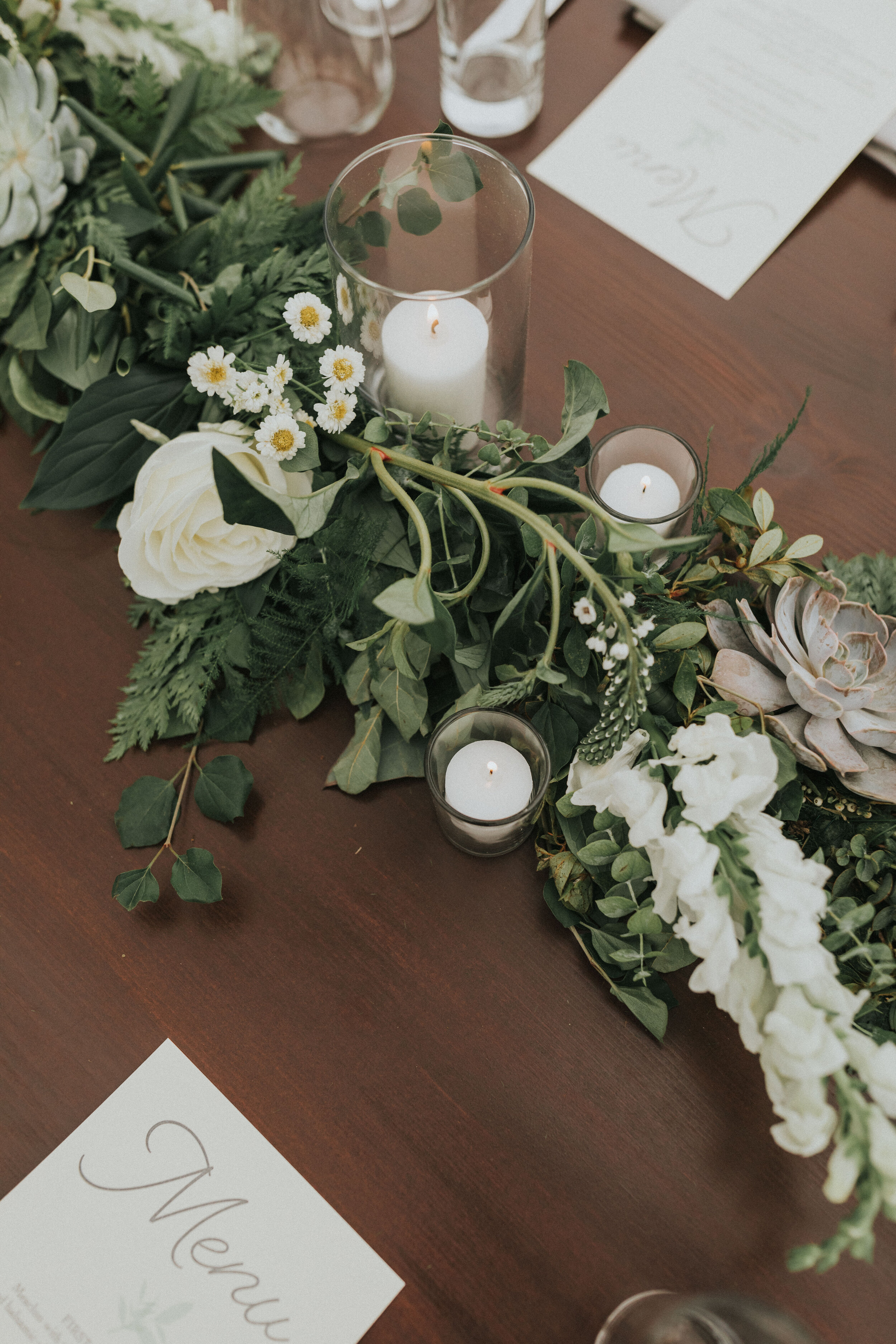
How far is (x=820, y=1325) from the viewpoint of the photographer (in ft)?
1.45

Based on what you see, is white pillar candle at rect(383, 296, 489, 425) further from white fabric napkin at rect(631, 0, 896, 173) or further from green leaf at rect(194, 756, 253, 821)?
white fabric napkin at rect(631, 0, 896, 173)

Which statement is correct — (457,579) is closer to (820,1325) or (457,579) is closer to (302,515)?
(302,515)

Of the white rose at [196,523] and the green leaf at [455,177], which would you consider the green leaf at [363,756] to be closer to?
the white rose at [196,523]

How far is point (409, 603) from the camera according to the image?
0.39 metres

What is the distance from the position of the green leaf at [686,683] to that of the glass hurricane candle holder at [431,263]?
19cm

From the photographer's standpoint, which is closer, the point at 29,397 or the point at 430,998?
the point at 430,998

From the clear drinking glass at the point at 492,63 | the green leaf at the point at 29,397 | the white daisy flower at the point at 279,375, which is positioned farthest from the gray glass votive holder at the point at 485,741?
the clear drinking glass at the point at 492,63

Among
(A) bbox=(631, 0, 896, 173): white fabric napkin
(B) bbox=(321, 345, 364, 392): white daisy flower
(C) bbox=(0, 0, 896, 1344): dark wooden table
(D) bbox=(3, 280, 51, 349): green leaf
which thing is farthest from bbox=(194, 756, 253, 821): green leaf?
(A) bbox=(631, 0, 896, 173): white fabric napkin

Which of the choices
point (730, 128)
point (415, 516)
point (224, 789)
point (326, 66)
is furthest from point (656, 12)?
point (224, 789)

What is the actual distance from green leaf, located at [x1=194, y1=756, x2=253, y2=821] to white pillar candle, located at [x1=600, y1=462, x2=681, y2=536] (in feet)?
0.90

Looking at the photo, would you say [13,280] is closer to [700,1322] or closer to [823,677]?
[823,677]

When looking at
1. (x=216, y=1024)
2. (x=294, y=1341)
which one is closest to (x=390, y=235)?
(x=216, y=1024)

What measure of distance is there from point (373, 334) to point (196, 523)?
5.9 inches

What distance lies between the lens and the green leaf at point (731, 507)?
52cm
